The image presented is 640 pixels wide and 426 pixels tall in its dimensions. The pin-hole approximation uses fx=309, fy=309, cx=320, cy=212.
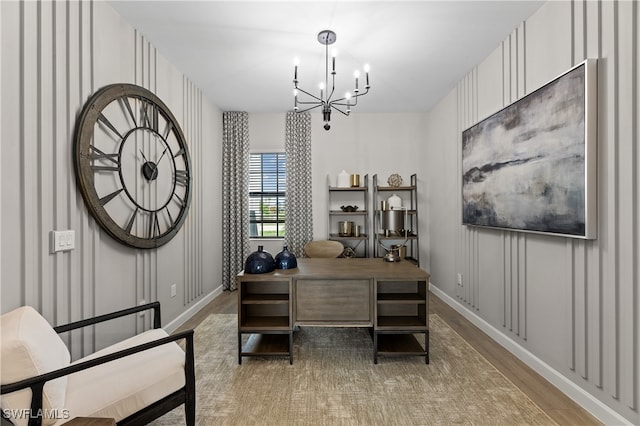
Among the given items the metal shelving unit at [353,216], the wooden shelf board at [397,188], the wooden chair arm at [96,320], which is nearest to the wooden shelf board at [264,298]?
the wooden chair arm at [96,320]

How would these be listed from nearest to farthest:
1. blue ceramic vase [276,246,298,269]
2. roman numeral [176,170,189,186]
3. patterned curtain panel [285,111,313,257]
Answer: blue ceramic vase [276,246,298,269]
roman numeral [176,170,189,186]
patterned curtain panel [285,111,313,257]

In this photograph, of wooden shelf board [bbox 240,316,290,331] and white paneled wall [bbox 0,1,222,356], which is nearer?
white paneled wall [bbox 0,1,222,356]

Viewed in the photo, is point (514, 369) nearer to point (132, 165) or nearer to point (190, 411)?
point (190, 411)

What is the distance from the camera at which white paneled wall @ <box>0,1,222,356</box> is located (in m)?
1.59

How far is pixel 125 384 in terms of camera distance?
150 cm

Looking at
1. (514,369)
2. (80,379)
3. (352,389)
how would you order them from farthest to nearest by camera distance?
(514,369) → (352,389) → (80,379)

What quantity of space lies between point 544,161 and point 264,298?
233 cm

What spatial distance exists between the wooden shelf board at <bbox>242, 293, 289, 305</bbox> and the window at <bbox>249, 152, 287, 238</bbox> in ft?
7.59

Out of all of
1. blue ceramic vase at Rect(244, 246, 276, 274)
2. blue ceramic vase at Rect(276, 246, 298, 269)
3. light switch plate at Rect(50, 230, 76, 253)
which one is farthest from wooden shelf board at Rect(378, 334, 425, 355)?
light switch plate at Rect(50, 230, 76, 253)

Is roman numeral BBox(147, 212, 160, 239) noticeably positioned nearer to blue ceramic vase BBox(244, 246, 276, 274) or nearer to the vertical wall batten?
blue ceramic vase BBox(244, 246, 276, 274)

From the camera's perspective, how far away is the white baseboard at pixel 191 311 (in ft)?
10.3

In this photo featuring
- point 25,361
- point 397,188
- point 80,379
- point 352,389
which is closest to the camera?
point 25,361

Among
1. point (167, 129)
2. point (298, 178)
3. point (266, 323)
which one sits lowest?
point (266, 323)

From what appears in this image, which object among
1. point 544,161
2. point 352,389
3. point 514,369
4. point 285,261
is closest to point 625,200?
point 544,161
